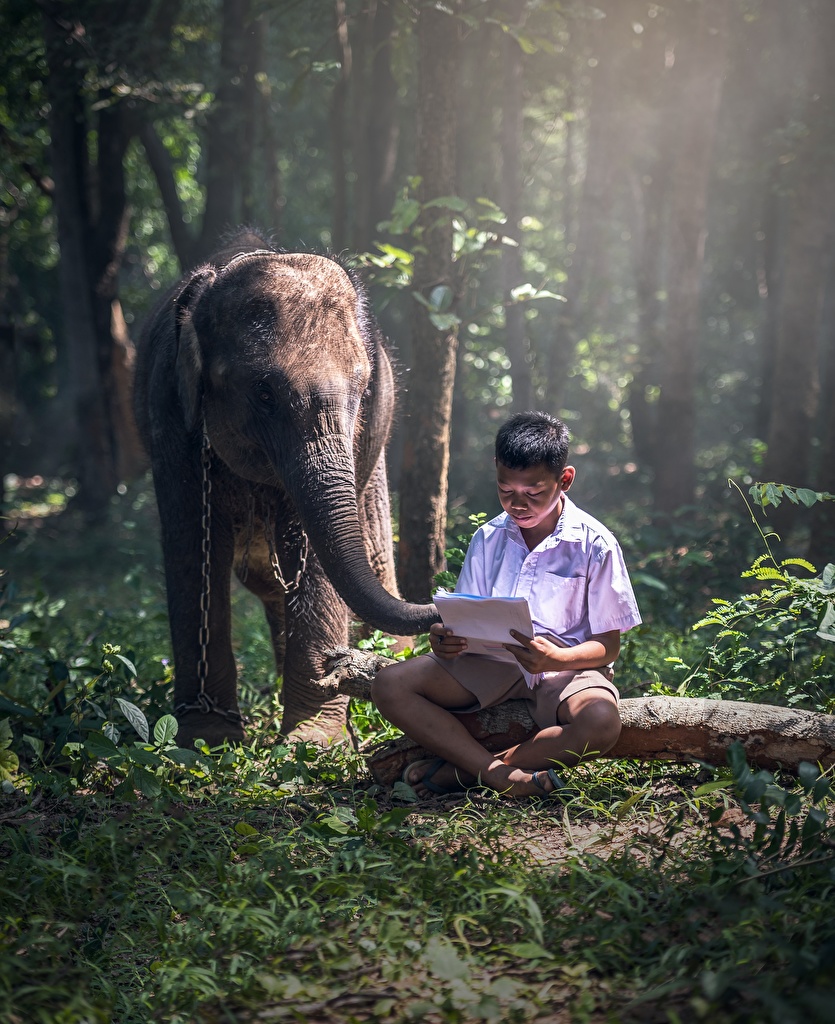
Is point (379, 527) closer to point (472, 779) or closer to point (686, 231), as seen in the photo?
point (472, 779)

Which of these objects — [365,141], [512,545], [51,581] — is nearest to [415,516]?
[512,545]

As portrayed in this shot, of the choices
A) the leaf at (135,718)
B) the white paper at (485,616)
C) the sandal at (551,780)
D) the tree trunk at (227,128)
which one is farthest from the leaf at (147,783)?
the tree trunk at (227,128)

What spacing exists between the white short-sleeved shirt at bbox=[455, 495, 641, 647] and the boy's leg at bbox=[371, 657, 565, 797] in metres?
0.41

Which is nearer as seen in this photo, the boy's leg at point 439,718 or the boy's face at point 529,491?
the boy's face at point 529,491

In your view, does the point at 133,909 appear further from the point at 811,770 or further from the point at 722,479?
the point at 722,479

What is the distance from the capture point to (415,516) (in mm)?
6020

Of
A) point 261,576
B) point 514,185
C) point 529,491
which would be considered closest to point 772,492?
point 529,491

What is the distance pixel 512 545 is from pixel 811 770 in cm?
145

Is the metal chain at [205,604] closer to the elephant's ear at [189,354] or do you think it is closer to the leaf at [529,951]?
the elephant's ear at [189,354]

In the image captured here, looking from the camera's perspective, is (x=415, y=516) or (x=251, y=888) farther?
(x=415, y=516)

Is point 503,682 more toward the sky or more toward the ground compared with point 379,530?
more toward the ground

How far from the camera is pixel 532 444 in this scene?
3627 millimetres

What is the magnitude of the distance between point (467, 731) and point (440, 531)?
224 cm

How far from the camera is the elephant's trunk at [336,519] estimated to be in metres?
4.16
